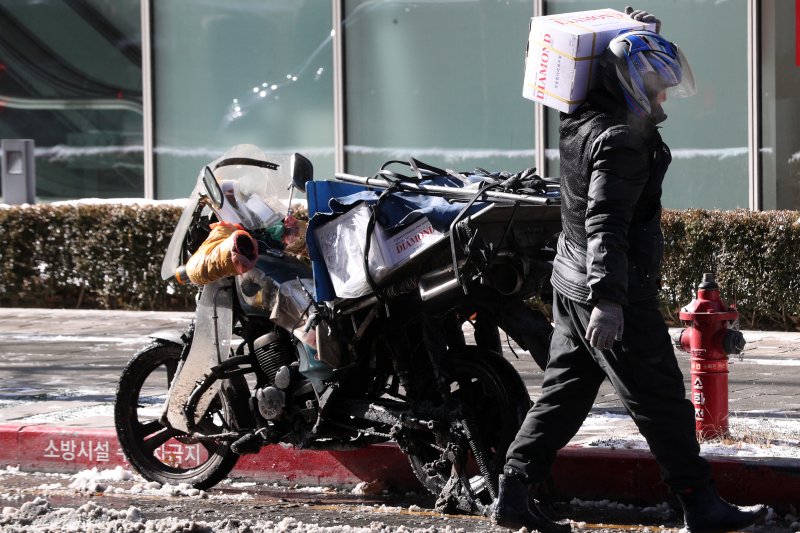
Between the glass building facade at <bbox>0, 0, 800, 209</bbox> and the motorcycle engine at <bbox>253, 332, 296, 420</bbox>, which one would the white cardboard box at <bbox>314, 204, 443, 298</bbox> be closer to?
the motorcycle engine at <bbox>253, 332, 296, 420</bbox>

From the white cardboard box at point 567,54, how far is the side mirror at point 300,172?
1304 mm

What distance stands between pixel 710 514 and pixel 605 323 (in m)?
0.86

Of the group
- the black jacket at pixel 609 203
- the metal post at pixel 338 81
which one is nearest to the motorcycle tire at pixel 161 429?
the black jacket at pixel 609 203

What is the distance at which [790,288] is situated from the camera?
11.1m

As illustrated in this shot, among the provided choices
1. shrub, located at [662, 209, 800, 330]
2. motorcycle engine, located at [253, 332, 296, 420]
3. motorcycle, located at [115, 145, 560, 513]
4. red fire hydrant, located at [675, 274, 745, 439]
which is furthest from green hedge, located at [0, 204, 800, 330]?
red fire hydrant, located at [675, 274, 745, 439]

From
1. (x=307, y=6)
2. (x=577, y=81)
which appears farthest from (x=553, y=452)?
(x=307, y=6)

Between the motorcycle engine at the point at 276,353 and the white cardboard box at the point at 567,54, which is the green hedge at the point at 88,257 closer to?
the motorcycle engine at the point at 276,353

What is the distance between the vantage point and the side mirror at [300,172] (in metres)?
5.79

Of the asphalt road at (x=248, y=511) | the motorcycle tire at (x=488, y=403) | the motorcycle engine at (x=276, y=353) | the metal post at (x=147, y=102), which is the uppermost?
the metal post at (x=147, y=102)

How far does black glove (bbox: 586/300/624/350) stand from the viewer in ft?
14.9

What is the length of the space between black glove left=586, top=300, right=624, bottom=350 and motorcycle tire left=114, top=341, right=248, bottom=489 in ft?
6.65

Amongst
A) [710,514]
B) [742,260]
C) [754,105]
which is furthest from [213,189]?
[754,105]

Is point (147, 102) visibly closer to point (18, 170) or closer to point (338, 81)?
point (18, 170)

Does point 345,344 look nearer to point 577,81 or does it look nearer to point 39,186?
point 577,81
